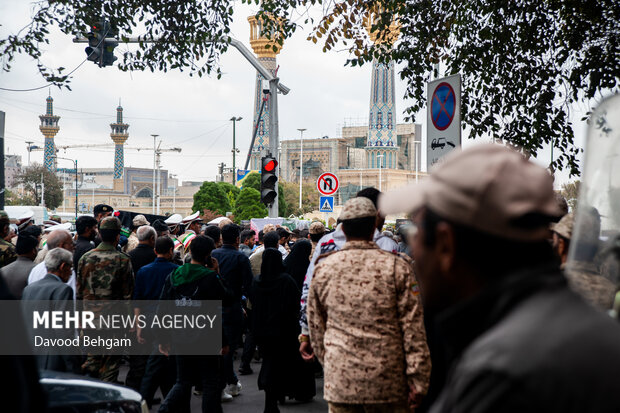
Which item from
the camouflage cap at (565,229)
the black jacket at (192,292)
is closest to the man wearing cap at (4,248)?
the black jacket at (192,292)

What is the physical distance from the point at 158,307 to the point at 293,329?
173 cm

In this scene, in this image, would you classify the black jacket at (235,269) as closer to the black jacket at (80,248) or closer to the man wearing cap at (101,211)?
the black jacket at (80,248)

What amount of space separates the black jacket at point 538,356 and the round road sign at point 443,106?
5043 mm

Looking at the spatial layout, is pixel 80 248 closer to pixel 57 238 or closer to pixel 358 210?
pixel 57 238

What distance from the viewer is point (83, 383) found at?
3.33m

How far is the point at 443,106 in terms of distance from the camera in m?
6.43

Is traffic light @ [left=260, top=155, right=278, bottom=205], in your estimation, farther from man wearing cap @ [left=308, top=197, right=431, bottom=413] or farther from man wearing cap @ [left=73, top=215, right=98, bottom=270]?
man wearing cap @ [left=308, top=197, right=431, bottom=413]

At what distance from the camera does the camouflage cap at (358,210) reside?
4.44 m

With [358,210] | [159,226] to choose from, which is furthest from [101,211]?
[358,210]

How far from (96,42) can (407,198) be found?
9.15 meters

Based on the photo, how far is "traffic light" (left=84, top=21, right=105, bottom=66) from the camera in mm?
9352

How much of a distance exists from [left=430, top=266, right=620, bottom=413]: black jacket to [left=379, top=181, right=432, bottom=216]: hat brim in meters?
0.28

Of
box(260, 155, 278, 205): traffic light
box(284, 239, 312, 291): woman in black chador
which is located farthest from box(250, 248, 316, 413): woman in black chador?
box(260, 155, 278, 205): traffic light

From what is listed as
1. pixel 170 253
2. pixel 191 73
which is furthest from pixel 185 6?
pixel 170 253
